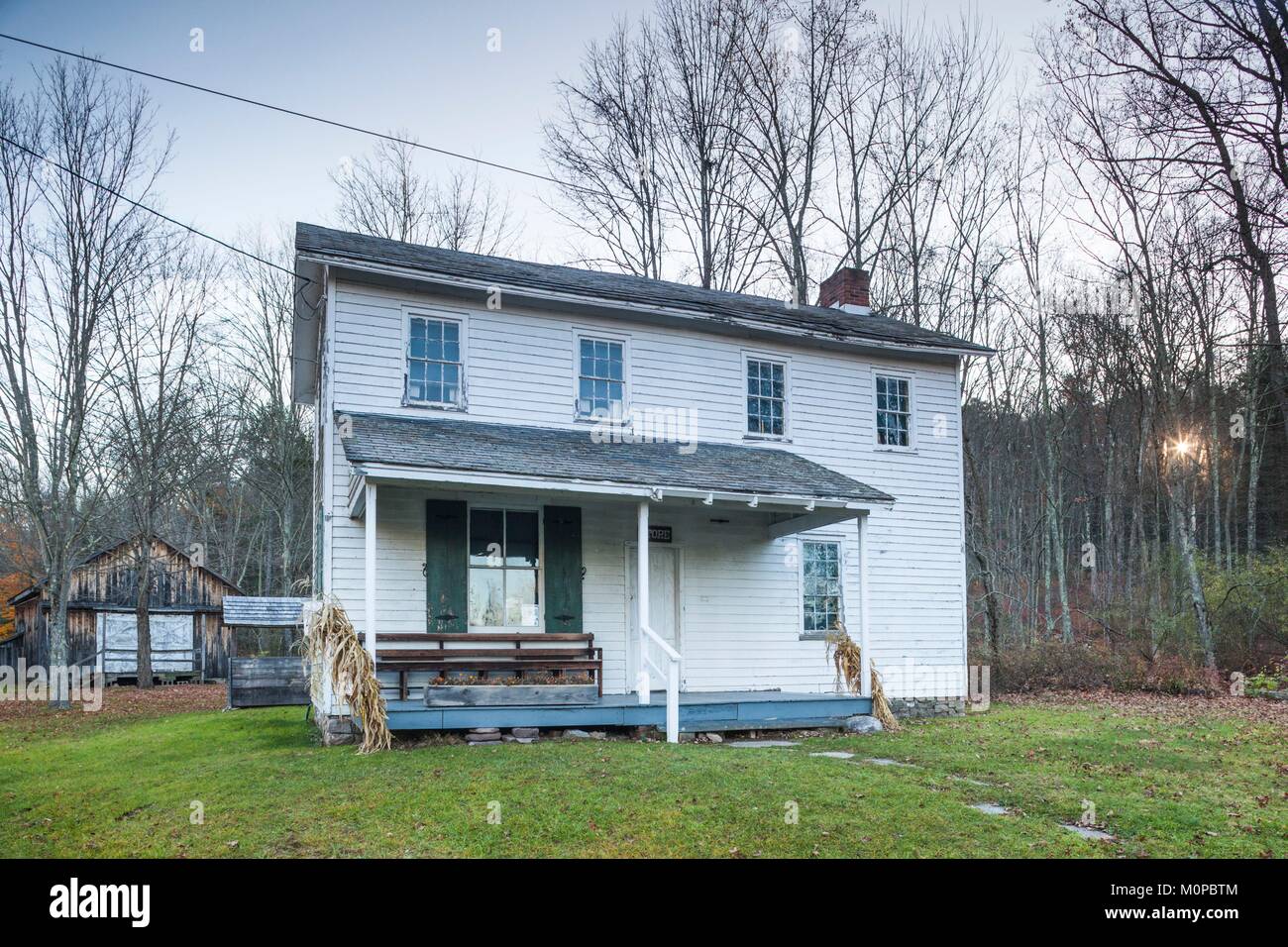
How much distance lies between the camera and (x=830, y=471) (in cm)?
1444

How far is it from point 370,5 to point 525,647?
Answer: 9310 mm

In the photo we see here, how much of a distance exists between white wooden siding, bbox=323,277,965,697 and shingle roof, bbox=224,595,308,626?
470 centimetres

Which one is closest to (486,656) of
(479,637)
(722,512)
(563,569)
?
(479,637)

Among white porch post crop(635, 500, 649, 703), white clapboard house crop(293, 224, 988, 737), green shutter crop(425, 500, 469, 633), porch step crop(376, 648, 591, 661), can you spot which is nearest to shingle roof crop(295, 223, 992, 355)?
white clapboard house crop(293, 224, 988, 737)

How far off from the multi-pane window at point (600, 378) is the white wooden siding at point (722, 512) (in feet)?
0.70

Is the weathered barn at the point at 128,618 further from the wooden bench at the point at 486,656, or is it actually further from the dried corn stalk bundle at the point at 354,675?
the dried corn stalk bundle at the point at 354,675

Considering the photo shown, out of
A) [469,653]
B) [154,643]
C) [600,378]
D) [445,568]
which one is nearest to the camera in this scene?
[469,653]

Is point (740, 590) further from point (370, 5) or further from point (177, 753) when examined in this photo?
point (370, 5)

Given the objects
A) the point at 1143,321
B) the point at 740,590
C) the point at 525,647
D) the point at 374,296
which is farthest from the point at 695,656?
the point at 1143,321

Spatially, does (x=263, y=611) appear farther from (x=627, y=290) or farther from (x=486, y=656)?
(x=627, y=290)

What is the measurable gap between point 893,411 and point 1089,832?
10054mm

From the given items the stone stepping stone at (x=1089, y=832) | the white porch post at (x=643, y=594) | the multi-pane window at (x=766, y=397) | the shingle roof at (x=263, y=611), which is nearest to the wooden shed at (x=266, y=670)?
the shingle roof at (x=263, y=611)

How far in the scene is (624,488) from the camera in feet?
37.3

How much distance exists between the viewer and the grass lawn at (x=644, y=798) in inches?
244
